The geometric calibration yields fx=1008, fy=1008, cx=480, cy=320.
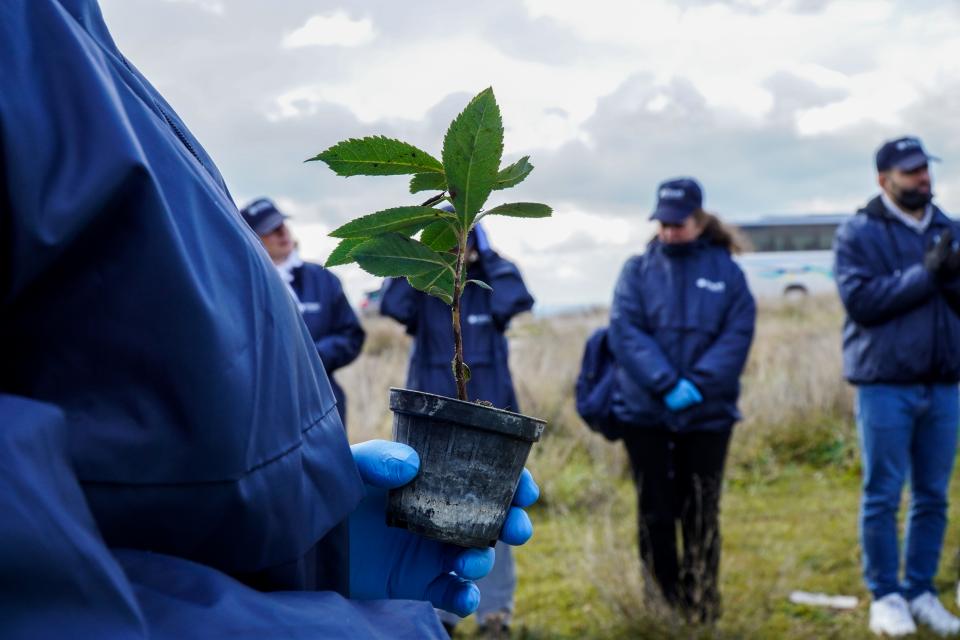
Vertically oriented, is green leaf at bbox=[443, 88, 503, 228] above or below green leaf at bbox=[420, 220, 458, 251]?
above

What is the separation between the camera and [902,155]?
4.71m

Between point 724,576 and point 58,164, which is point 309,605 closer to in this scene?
point 58,164

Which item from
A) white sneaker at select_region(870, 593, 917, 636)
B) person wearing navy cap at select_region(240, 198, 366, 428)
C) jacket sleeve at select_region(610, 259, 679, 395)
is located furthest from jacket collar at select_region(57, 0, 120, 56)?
white sneaker at select_region(870, 593, 917, 636)

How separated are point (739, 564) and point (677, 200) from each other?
2.38 metres

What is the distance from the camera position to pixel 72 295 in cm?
83

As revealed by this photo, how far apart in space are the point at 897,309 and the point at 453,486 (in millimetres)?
3602

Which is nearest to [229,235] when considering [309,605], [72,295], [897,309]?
[72,295]

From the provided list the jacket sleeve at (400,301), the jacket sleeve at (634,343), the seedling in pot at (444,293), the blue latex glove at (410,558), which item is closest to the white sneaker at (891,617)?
the jacket sleeve at (634,343)

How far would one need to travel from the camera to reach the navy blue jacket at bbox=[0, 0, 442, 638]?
29.3 inches

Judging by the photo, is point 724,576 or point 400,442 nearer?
point 400,442

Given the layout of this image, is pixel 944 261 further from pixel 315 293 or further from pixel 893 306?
pixel 315 293

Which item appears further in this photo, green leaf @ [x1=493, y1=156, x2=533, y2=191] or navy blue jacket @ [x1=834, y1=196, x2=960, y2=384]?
navy blue jacket @ [x1=834, y1=196, x2=960, y2=384]

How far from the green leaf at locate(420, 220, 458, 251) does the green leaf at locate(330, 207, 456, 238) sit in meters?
0.05

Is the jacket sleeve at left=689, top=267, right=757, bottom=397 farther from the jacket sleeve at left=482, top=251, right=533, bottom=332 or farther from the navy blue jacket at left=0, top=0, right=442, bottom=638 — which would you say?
the navy blue jacket at left=0, top=0, right=442, bottom=638
